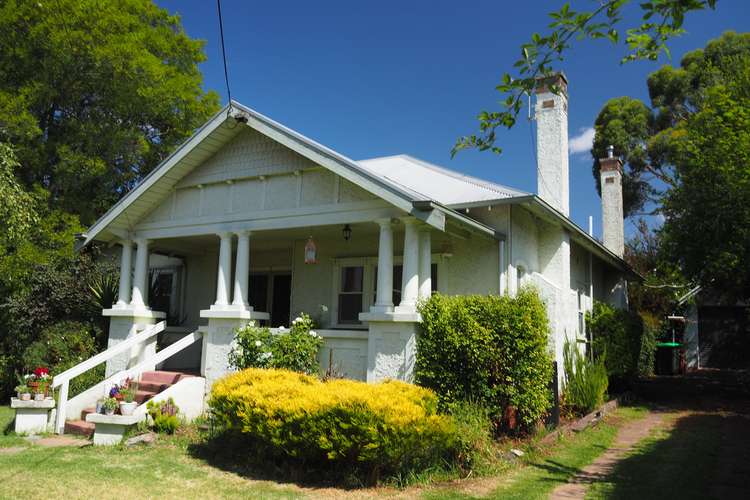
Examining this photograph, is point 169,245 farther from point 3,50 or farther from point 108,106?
point 3,50

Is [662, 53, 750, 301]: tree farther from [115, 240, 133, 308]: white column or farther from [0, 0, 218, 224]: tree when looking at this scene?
[0, 0, 218, 224]: tree

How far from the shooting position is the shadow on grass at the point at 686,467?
6.61m

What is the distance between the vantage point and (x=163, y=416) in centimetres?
948

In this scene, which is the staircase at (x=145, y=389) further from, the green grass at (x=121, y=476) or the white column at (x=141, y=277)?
the white column at (x=141, y=277)

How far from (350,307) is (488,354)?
15.2 feet

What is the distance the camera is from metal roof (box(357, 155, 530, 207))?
10539 mm

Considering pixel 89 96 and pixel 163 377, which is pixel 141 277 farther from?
pixel 89 96

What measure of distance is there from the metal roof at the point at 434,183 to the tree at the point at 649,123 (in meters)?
19.8

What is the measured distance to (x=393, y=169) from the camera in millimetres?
14086

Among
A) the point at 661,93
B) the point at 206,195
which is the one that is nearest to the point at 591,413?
the point at 206,195

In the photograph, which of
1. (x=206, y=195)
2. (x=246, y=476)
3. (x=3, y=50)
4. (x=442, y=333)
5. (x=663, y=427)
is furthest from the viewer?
(x=3, y=50)

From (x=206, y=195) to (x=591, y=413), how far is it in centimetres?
899

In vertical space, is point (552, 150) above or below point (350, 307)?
above

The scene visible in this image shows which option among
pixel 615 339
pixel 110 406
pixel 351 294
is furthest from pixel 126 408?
pixel 615 339
